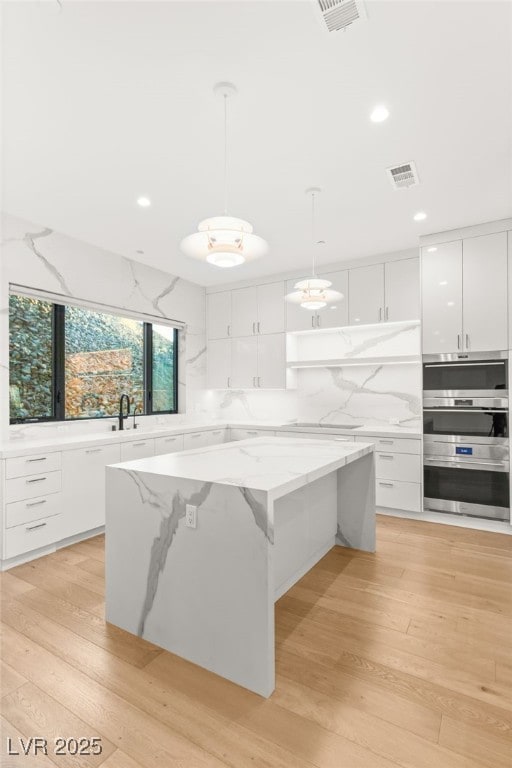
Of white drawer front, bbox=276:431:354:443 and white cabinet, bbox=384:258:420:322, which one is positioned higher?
white cabinet, bbox=384:258:420:322

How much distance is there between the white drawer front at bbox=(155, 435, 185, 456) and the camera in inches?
160

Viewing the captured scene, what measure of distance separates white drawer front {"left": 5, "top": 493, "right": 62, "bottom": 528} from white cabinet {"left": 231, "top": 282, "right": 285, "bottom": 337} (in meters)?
3.03

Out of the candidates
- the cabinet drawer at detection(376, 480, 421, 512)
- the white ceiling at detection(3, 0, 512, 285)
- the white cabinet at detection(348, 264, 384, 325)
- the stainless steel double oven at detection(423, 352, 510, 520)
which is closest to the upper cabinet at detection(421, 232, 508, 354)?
the stainless steel double oven at detection(423, 352, 510, 520)

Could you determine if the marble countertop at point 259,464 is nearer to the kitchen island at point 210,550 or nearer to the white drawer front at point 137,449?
the kitchen island at point 210,550

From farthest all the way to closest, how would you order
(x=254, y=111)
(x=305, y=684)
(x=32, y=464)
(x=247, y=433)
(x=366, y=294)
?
1. (x=247, y=433)
2. (x=366, y=294)
3. (x=32, y=464)
4. (x=254, y=111)
5. (x=305, y=684)

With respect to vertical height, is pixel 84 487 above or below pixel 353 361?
below

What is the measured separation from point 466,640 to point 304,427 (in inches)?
107

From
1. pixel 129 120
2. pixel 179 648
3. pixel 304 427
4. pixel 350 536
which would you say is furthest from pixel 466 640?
pixel 129 120

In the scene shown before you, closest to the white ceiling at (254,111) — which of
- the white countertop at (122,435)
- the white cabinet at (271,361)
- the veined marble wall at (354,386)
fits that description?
the veined marble wall at (354,386)

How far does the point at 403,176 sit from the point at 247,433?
3.23m

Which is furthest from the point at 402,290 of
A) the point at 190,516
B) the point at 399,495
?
the point at 190,516

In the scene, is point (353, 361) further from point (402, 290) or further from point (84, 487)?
point (84, 487)

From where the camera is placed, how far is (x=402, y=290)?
13.8ft

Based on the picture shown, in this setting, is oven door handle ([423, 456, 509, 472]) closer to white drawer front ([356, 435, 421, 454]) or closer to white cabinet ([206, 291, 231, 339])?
white drawer front ([356, 435, 421, 454])
